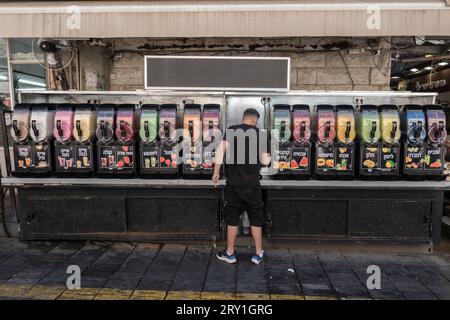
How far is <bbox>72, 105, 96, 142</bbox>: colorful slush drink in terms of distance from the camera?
4.66 meters

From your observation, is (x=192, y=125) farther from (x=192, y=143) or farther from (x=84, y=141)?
(x=84, y=141)

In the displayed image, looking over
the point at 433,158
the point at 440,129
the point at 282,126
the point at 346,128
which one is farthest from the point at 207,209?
the point at 440,129

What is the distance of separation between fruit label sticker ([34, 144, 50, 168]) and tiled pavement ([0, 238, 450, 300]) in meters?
1.04

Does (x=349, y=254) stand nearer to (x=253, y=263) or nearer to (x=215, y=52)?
(x=253, y=263)

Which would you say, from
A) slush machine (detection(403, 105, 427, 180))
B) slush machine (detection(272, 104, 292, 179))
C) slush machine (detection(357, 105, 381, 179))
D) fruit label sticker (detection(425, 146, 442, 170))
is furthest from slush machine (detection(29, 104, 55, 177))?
fruit label sticker (detection(425, 146, 442, 170))

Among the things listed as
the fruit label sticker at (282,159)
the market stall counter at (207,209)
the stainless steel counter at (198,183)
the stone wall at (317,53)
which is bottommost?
the market stall counter at (207,209)

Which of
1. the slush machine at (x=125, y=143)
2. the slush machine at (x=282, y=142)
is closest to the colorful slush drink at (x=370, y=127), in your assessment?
the slush machine at (x=282, y=142)

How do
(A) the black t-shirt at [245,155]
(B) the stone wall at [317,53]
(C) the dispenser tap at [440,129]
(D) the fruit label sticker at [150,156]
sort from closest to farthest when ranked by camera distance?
(A) the black t-shirt at [245,155] < (C) the dispenser tap at [440,129] < (D) the fruit label sticker at [150,156] < (B) the stone wall at [317,53]

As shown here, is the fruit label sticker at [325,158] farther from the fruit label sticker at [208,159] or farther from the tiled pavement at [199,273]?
the fruit label sticker at [208,159]

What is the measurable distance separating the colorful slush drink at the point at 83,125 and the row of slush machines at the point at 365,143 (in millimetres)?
2300

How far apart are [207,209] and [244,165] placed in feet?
2.97

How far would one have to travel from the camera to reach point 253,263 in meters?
4.32

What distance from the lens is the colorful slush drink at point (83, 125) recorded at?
15.3ft

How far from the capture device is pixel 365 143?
14.9 feet
